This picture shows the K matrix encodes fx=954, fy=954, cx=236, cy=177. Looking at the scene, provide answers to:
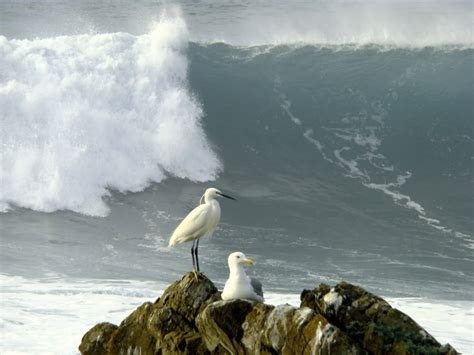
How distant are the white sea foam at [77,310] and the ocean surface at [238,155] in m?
0.05

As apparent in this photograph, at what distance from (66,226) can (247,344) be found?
11978mm

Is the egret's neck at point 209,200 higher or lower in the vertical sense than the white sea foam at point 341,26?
lower

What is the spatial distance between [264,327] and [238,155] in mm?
17848

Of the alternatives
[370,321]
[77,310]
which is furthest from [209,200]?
[77,310]

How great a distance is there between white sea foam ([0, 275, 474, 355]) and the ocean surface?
52mm

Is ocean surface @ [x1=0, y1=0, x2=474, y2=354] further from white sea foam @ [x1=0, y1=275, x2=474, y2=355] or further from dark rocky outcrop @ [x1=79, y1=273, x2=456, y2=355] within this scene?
dark rocky outcrop @ [x1=79, y1=273, x2=456, y2=355]

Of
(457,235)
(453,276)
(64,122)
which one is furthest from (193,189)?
(453,276)

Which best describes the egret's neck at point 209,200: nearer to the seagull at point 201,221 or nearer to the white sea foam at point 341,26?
the seagull at point 201,221

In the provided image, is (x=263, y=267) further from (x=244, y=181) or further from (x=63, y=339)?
(x=244, y=181)

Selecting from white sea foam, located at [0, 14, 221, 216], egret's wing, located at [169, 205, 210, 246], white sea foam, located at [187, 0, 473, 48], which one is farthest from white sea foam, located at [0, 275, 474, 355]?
white sea foam, located at [187, 0, 473, 48]

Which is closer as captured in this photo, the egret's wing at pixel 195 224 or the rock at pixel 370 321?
the rock at pixel 370 321

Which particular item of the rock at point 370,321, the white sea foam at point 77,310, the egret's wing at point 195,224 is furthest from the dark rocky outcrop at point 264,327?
the white sea foam at point 77,310

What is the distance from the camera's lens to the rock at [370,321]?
30.4ft

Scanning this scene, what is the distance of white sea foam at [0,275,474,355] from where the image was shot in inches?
510
